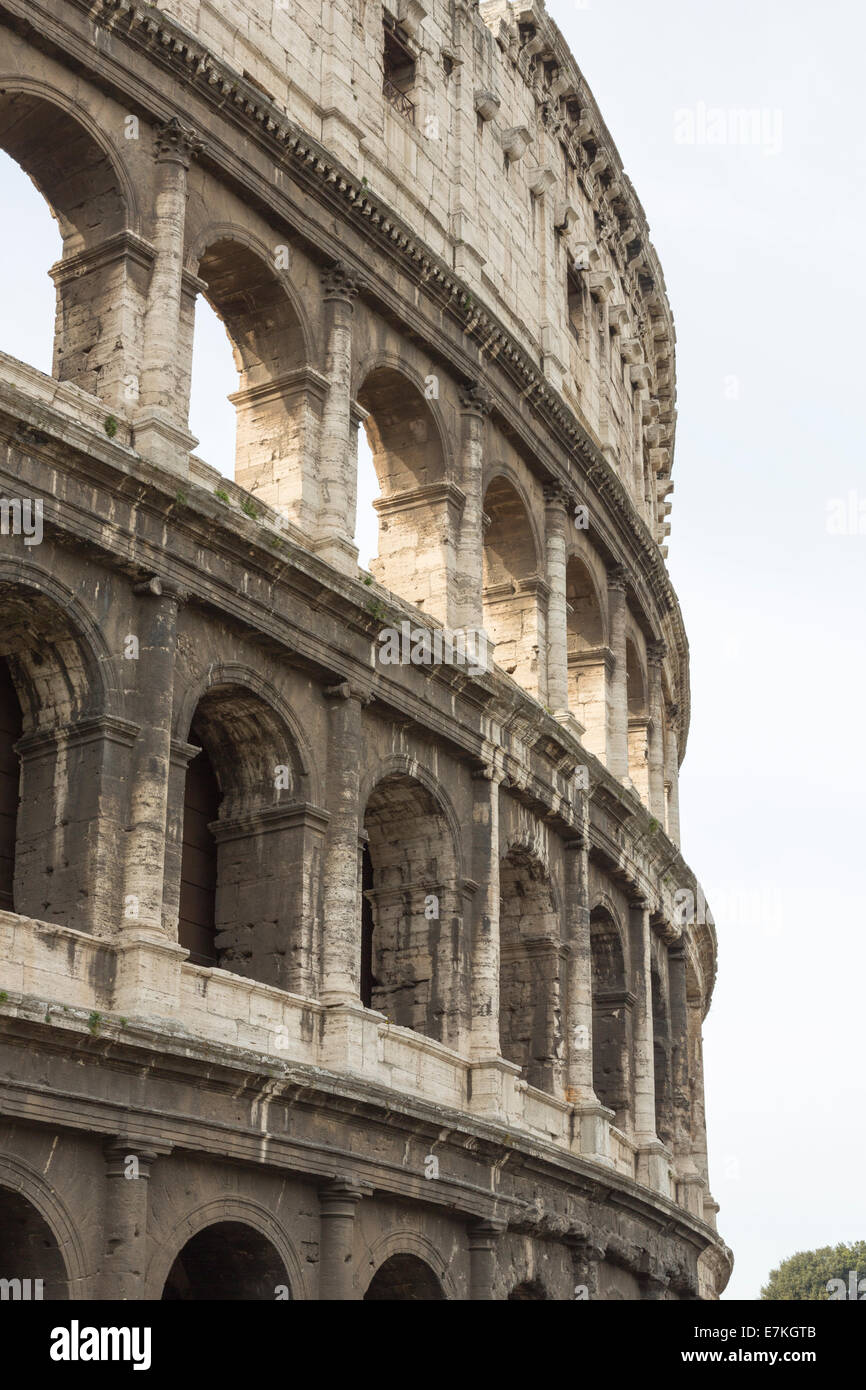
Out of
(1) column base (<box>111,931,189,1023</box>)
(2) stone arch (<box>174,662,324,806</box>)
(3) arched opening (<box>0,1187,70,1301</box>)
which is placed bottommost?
(3) arched opening (<box>0,1187,70,1301</box>)

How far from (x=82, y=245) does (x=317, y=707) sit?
4.79m

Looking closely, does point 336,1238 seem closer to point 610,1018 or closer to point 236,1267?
point 236,1267

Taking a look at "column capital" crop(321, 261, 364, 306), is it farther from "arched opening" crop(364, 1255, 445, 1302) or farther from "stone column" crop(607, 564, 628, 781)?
"arched opening" crop(364, 1255, 445, 1302)

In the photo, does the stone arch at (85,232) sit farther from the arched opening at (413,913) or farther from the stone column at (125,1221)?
the stone column at (125,1221)

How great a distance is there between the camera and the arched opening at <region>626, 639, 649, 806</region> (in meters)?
28.8

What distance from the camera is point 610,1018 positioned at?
2408cm

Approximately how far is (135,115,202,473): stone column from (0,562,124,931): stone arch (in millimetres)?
1917

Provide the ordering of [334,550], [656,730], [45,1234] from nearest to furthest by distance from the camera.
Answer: [45,1234], [334,550], [656,730]

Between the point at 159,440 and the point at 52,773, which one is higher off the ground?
the point at 159,440

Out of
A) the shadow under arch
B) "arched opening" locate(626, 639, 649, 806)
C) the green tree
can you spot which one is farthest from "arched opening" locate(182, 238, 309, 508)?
the green tree

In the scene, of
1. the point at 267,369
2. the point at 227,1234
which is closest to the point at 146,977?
the point at 227,1234

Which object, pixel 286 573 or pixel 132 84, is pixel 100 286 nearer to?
pixel 132 84

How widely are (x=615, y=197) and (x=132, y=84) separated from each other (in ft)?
45.3

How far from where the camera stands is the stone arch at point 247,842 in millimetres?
16938
